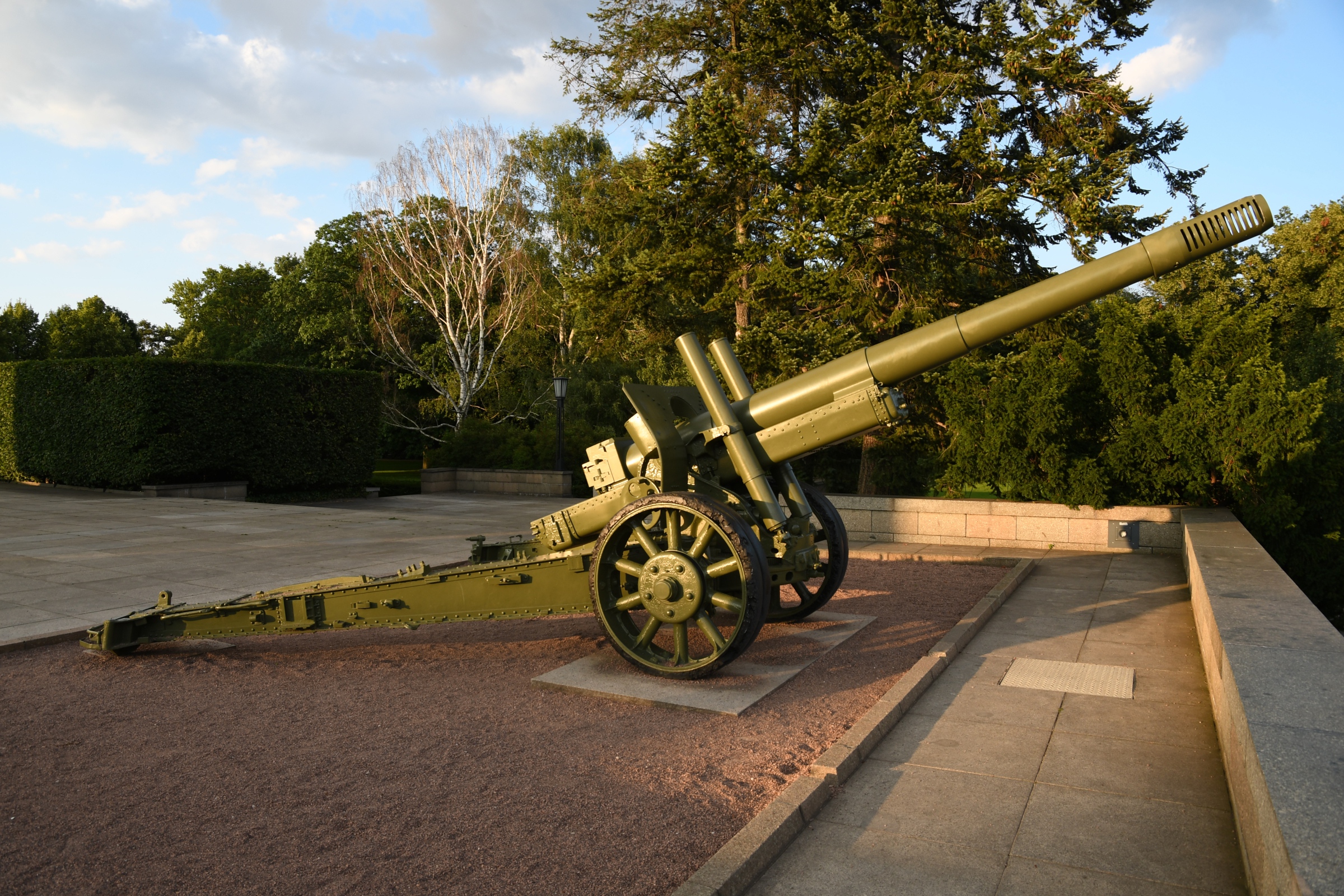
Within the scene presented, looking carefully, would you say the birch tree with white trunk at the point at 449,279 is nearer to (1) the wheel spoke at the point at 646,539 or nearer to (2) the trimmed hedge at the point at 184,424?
(2) the trimmed hedge at the point at 184,424

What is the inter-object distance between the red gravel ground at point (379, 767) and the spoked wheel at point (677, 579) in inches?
17.3

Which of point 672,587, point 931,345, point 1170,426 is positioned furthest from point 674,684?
point 1170,426

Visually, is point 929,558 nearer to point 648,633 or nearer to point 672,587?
point 648,633

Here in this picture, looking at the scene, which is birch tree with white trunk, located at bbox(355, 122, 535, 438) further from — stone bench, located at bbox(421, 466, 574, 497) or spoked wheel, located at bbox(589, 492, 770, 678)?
spoked wheel, located at bbox(589, 492, 770, 678)

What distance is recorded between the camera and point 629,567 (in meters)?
5.47

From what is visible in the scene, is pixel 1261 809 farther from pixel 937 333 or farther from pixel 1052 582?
pixel 1052 582

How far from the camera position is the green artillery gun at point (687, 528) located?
5180 millimetres

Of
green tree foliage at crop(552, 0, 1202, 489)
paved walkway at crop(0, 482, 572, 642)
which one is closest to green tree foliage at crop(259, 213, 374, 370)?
paved walkway at crop(0, 482, 572, 642)

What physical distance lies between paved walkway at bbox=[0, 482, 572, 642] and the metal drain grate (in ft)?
21.7

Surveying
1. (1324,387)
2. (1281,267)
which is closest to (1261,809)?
(1324,387)

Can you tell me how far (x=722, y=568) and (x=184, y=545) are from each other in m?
9.30

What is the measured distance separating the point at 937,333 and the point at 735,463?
1.47 meters

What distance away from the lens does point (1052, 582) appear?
879 cm

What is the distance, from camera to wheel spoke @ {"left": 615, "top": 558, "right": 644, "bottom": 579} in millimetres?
5426
